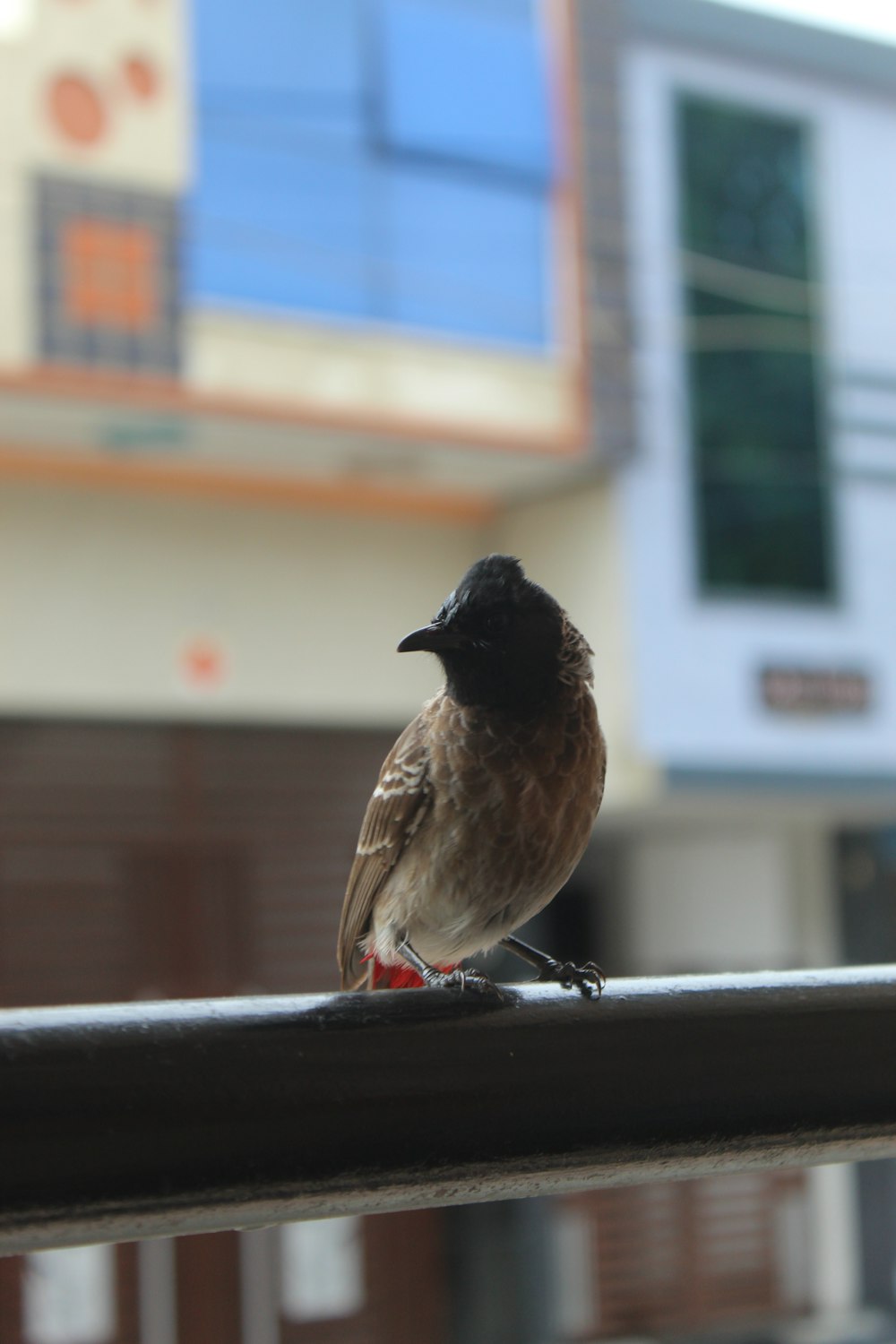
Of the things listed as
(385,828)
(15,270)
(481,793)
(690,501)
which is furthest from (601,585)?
(481,793)

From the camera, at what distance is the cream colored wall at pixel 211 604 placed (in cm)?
664

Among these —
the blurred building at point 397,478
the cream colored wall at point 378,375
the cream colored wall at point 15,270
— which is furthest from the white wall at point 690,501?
the cream colored wall at point 15,270

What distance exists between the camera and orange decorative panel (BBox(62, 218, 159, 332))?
20.4ft

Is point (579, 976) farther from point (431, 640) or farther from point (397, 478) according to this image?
point (397, 478)

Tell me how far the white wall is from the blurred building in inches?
0.8

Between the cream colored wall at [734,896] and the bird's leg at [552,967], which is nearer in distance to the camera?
the bird's leg at [552,967]

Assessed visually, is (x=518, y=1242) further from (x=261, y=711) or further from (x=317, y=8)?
(x=317, y=8)

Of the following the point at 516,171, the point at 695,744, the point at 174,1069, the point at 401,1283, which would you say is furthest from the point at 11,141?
the point at 174,1069

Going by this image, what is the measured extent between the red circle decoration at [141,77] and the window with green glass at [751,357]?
2368 mm

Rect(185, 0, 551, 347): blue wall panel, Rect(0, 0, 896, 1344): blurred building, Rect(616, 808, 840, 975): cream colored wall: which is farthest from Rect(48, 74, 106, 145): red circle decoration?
Rect(616, 808, 840, 975): cream colored wall

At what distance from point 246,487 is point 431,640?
604cm

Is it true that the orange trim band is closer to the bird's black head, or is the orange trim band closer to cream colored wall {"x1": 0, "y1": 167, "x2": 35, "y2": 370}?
cream colored wall {"x1": 0, "y1": 167, "x2": 35, "y2": 370}

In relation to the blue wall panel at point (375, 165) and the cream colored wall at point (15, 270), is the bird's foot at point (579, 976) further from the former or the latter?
the blue wall panel at point (375, 165)

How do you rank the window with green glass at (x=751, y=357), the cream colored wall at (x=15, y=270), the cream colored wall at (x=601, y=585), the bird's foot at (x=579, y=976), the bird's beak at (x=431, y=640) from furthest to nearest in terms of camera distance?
1. the window with green glass at (x=751, y=357)
2. the cream colored wall at (x=601, y=585)
3. the cream colored wall at (x=15, y=270)
4. the bird's beak at (x=431, y=640)
5. the bird's foot at (x=579, y=976)
